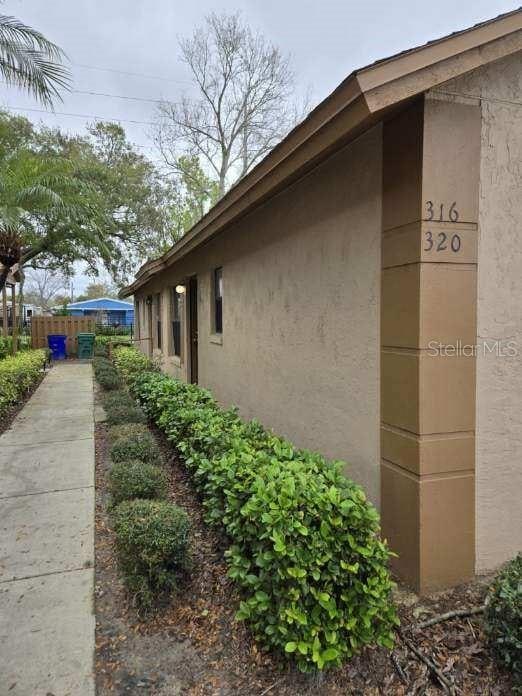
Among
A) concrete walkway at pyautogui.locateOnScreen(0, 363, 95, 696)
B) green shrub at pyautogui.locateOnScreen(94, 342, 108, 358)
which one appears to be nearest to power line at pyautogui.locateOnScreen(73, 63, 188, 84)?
green shrub at pyautogui.locateOnScreen(94, 342, 108, 358)

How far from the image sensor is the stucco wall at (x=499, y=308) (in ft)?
9.28

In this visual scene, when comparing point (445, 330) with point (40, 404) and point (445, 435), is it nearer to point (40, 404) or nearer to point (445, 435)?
point (445, 435)

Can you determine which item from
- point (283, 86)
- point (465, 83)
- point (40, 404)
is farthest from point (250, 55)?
point (465, 83)

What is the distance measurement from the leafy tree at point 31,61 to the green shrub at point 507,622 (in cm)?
921

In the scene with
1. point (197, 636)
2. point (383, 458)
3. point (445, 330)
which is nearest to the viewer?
point (197, 636)

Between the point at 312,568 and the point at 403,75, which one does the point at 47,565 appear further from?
the point at 403,75

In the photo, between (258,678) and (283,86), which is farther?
(283,86)

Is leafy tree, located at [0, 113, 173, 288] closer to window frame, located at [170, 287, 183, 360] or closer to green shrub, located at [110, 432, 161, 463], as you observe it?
window frame, located at [170, 287, 183, 360]

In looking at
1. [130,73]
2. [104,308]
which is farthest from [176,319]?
[104,308]

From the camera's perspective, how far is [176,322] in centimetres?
1116

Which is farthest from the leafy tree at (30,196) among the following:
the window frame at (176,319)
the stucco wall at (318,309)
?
the stucco wall at (318,309)

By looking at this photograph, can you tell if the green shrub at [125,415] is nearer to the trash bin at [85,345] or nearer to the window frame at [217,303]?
the window frame at [217,303]

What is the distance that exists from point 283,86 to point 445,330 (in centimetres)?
2567

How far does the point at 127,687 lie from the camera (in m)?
2.15
